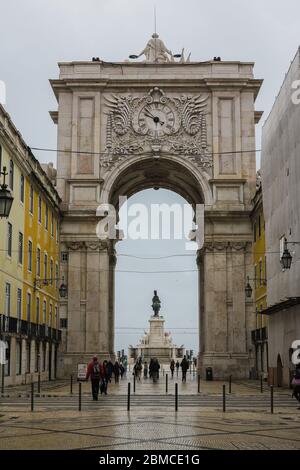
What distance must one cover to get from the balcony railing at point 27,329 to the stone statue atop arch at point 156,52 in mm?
23329

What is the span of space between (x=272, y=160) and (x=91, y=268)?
18.4 meters

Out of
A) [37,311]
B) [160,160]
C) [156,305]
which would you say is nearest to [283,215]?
[37,311]

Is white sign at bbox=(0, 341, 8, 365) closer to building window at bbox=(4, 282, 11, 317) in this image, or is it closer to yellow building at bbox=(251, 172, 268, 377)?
building window at bbox=(4, 282, 11, 317)

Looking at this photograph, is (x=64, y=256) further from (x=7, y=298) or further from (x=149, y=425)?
(x=149, y=425)

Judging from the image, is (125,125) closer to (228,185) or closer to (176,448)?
(228,185)

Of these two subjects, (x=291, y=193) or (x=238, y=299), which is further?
(x=238, y=299)

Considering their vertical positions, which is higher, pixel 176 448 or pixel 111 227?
pixel 111 227

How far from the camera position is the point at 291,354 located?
3697 centimetres

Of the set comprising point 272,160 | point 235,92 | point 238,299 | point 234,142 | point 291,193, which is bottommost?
point 238,299

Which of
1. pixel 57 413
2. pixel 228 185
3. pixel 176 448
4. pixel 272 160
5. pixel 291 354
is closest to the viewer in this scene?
pixel 176 448

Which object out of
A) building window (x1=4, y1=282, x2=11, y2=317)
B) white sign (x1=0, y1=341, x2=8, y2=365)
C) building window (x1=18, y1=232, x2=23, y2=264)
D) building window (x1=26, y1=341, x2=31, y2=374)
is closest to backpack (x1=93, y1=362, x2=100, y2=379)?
white sign (x1=0, y1=341, x2=8, y2=365)

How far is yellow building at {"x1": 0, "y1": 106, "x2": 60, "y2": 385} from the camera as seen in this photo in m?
39.0

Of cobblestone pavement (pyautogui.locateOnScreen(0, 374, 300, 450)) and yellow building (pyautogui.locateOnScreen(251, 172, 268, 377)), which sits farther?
yellow building (pyautogui.locateOnScreen(251, 172, 268, 377))

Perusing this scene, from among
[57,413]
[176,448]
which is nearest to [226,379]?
[57,413]
